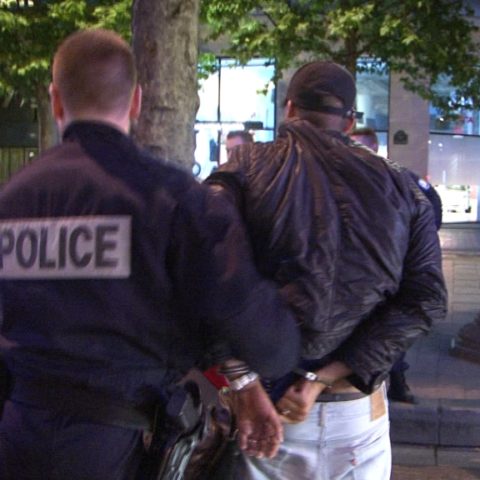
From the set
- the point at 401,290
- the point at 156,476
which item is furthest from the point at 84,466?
the point at 401,290

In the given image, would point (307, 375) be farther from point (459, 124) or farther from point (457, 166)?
point (457, 166)

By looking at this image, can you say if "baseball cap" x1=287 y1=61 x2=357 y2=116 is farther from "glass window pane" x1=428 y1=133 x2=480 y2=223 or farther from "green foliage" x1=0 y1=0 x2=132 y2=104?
"glass window pane" x1=428 y1=133 x2=480 y2=223

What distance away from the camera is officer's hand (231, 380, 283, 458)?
2.22 m

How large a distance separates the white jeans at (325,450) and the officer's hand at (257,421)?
14 cm

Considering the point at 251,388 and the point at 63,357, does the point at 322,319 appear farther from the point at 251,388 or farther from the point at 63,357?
the point at 63,357

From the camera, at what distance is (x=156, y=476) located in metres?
2.10

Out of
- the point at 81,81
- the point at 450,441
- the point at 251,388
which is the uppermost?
the point at 81,81

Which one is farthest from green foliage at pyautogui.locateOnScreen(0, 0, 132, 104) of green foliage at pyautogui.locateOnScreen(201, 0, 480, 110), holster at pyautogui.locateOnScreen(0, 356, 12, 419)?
holster at pyautogui.locateOnScreen(0, 356, 12, 419)

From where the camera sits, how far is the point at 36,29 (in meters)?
18.6

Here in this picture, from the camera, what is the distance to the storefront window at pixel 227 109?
24859 mm

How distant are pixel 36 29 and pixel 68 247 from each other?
17478 millimetres

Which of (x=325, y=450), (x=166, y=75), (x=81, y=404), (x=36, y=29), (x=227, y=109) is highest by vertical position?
(x=36, y=29)

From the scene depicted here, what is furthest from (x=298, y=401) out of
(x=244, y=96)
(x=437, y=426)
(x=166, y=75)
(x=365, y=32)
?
(x=244, y=96)

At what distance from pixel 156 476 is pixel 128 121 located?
84cm
